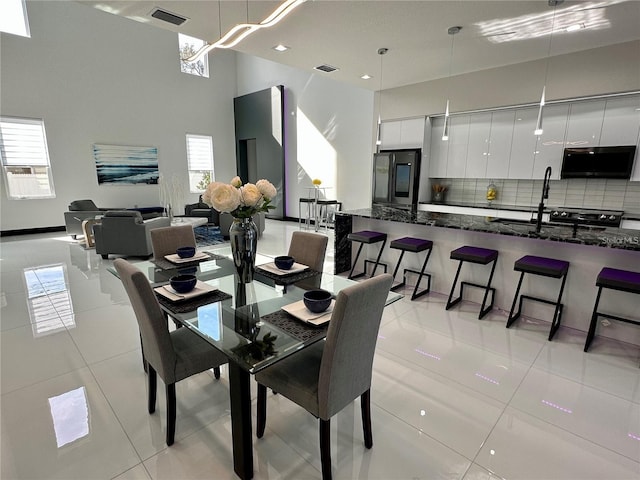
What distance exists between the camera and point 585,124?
14.3 ft

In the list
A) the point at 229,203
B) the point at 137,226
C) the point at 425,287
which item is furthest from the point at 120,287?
the point at 425,287

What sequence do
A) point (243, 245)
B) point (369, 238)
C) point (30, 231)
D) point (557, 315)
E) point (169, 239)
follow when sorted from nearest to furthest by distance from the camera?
point (243, 245) < point (169, 239) < point (557, 315) < point (369, 238) < point (30, 231)

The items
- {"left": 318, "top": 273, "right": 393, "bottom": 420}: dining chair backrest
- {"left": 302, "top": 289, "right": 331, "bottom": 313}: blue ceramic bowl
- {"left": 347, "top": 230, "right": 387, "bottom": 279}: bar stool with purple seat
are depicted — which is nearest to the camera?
{"left": 318, "top": 273, "right": 393, "bottom": 420}: dining chair backrest

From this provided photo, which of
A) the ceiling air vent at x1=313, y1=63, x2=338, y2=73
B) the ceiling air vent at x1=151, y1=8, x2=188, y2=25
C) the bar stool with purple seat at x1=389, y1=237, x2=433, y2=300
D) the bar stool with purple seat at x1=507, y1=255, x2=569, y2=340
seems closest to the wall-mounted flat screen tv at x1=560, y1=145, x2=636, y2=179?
the bar stool with purple seat at x1=507, y1=255, x2=569, y2=340

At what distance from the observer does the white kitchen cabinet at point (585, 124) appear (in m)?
4.25

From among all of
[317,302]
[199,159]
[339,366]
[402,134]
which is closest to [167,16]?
[317,302]

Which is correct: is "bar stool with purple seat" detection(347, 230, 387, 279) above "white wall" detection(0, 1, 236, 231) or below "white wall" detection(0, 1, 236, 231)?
below

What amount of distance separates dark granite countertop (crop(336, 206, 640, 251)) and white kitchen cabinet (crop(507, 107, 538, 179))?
1925mm

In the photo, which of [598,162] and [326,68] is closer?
[598,162]

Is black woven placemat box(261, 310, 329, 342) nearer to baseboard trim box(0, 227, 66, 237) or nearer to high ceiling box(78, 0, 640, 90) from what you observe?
high ceiling box(78, 0, 640, 90)

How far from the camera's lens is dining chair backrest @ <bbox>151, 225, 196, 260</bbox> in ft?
8.41

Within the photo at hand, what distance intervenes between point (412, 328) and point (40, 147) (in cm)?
826

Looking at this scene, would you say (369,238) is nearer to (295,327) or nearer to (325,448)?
(295,327)

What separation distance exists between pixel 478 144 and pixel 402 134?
1.27m
